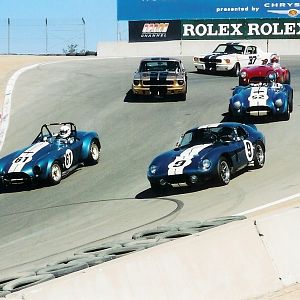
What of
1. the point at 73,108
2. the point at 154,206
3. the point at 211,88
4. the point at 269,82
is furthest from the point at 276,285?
the point at 211,88

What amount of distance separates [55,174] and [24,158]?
2.49ft

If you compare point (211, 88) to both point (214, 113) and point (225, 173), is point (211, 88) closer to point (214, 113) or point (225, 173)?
point (214, 113)

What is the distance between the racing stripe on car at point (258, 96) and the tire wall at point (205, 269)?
43.5 ft

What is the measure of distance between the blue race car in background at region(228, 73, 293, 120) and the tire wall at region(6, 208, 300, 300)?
1333cm

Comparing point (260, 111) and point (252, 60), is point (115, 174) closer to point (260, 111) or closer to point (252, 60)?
point (260, 111)

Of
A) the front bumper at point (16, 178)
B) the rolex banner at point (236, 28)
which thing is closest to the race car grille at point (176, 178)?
the front bumper at point (16, 178)

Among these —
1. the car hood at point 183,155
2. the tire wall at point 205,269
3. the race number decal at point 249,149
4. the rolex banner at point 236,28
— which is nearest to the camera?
the tire wall at point 205,269

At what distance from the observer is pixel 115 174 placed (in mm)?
16750

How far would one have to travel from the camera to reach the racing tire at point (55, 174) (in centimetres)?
1606

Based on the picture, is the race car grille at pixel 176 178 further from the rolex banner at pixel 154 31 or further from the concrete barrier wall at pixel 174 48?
the rolex banner at pixel 154 31

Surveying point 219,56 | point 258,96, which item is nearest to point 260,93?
point 258,96

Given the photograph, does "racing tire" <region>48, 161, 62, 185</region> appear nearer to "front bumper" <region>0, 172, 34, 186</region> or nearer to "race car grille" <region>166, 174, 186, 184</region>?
"front bumper" <region>0, 172, 34, 186</region>

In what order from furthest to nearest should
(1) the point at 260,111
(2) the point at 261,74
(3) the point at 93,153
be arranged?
(2) the point at 261,74, (1) the point at 260,111, (3) the point at 93,153

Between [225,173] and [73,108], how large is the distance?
11.9 meters
